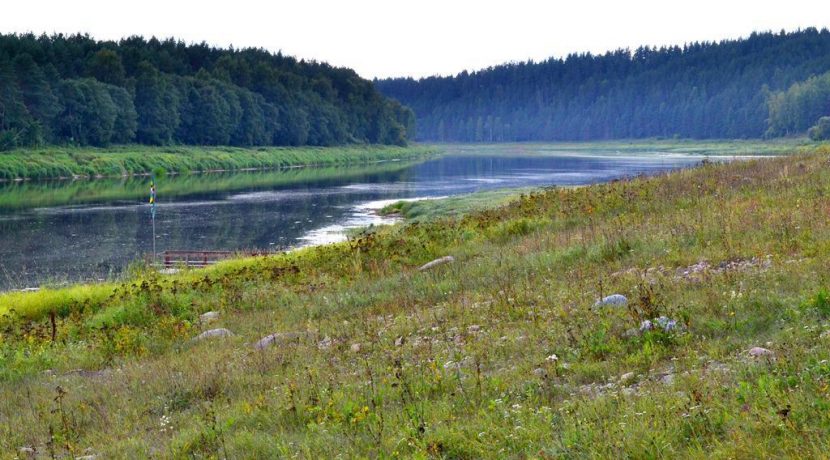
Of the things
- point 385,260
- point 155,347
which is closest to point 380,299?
point 155,347

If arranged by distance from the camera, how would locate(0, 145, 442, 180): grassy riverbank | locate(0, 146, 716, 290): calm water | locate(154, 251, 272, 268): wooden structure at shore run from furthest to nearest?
1. locate(0, 145, 442, 180): grassy riverbank
2. locate(0, 146, 716, 290): calm water
3. locate(154, 251, 272, 268): wooden structure at shore

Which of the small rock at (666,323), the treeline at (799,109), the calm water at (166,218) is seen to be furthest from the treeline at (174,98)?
the small rock at (666,323)

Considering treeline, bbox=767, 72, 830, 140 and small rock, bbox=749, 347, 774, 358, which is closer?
small rock, bbox=749, 347, 774, 358

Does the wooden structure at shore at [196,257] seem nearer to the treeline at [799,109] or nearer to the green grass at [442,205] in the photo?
the green grass at [442,205]

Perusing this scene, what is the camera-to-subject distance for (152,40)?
15712cm

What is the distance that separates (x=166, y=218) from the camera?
48531mm

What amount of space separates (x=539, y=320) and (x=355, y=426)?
3629 mm

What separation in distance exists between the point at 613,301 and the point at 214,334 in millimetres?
6712

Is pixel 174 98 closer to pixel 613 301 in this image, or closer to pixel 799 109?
pixel 613 301

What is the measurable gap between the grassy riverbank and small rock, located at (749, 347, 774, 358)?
78.2m

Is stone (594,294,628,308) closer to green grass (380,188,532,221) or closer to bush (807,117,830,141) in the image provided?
green grass (380,188,532,221)

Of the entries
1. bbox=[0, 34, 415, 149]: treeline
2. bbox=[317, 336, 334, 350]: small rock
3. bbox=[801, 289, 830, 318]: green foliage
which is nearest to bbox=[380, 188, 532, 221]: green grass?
bbox=[317, 336, 334, 350]: small rock

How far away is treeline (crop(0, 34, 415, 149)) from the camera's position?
9506cm

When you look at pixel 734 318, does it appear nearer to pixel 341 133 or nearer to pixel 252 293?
pixel 252 293
